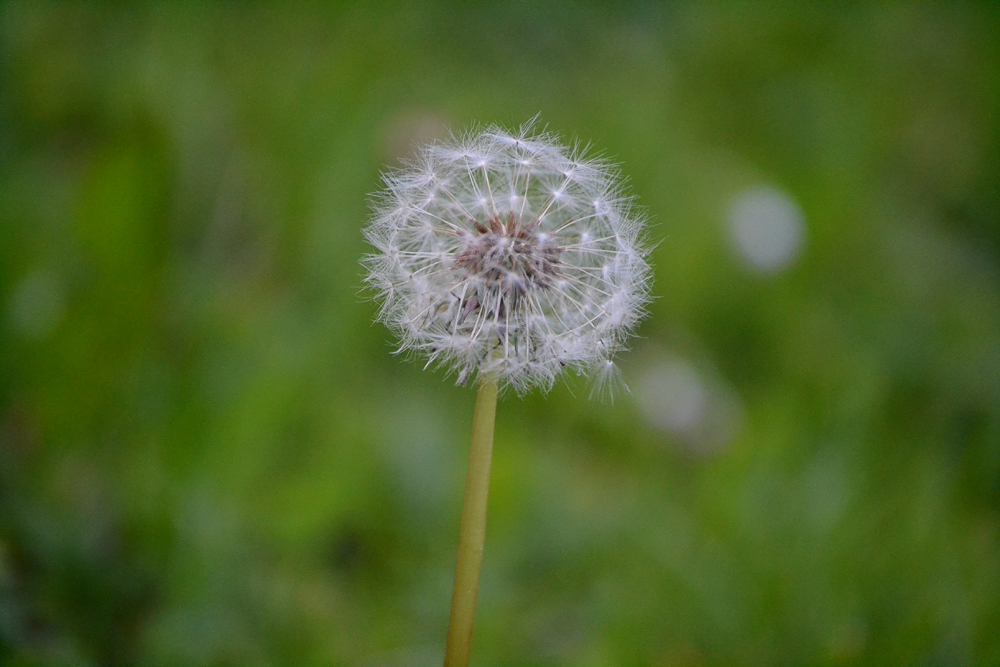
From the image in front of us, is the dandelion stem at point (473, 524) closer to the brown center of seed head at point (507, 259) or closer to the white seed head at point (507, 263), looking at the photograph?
the white seed head at point (507, 263)

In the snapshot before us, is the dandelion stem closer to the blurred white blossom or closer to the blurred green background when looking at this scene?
the blurred green background

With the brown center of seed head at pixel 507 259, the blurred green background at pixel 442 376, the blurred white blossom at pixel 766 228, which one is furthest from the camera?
the blurred white blossom at pixel 766 228

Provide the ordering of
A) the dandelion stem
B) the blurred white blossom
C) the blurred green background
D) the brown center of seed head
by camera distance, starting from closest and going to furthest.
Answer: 1. the dandelion stem
2. the brown center of seed head
3. the blurred green background
4. the blurred white blossom

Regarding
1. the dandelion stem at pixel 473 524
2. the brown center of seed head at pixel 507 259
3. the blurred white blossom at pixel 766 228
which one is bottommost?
the dandelion stem at pixel 473 524

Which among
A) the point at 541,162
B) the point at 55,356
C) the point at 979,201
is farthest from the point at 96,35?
the point at 979,201

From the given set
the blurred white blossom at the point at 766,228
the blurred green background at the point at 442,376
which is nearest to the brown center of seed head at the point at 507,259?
the blurred green background at the point at 442,376

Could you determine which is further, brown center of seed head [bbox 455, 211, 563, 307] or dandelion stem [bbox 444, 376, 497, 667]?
brown center of seed head [bbox 455, 211, 563, 307]

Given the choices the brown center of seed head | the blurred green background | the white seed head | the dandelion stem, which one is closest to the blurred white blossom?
the blurred green background

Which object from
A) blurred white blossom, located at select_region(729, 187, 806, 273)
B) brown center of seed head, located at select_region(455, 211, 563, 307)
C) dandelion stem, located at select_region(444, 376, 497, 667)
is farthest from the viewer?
blurred white blossom, located at select_region(729, 187, 806, 273)
